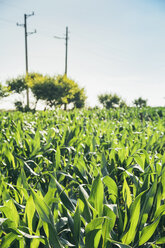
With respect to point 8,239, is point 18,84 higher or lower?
higher

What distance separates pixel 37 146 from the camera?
286 centimetres

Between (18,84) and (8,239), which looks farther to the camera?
(18,84)

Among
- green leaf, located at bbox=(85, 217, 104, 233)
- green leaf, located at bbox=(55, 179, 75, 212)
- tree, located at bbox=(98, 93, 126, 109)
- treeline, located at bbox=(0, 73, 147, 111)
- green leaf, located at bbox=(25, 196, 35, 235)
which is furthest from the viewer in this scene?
tree, located at bbox=(98, 93, 126, 109)

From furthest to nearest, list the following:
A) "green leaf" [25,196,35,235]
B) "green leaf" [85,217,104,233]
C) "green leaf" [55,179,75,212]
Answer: "green leaf" [55,179,75,212] → "green leaf" [25,196,35,235] → "green leaf" [85,217,104,233]

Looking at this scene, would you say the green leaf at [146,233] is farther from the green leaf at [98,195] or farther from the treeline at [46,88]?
the treeline at [46,88]

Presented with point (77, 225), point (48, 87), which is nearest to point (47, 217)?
point (77, 225)

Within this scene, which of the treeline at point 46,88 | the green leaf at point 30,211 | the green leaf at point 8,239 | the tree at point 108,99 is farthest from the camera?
the tree at point 108,99

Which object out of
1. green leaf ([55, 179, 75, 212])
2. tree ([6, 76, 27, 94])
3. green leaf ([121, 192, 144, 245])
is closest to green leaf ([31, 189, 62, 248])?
green leaf ([55, 179, 75, 212])

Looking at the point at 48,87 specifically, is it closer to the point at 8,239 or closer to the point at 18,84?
the point at 18,84

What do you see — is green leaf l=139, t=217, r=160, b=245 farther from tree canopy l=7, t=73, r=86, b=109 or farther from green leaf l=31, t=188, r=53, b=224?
tree canopy l=7, t=73, r=86, b=109

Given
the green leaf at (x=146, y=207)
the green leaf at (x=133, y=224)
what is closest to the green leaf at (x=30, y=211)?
the green leaf at (x=133, y=224)

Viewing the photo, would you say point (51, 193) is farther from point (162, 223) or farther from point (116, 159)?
point (116, 159)

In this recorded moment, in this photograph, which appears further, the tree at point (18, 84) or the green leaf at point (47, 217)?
the tree at point (18, 84)

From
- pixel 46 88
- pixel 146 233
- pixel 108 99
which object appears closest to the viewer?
pixel 146 233
